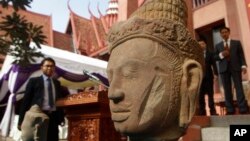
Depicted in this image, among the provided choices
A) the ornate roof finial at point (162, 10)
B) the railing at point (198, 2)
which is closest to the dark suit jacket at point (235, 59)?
the ornate roof finial at point (162, 10)

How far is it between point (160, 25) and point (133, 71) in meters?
0.32

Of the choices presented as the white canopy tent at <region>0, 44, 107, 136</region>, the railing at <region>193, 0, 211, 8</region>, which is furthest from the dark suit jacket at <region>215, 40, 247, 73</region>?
the railing at <region>193, 0, 211, 8</region>

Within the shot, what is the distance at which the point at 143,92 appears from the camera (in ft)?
5.36

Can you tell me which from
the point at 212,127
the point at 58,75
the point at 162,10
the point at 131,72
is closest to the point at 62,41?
the point at 58,75

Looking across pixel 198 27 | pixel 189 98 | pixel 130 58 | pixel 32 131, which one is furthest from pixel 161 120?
pixel 198 27

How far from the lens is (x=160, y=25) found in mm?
1745

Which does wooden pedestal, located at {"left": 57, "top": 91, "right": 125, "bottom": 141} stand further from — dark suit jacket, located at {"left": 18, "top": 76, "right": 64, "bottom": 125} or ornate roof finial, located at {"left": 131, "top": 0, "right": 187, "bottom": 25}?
ornate roof finial, located at {"left": 131, "top": 0, "right": 187, "bottom": 25}

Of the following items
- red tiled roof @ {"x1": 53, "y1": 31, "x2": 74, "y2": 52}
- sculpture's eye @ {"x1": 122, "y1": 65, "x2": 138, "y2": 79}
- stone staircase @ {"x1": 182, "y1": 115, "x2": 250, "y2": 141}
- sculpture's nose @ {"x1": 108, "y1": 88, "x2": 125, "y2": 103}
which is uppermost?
red tiled roof @ {"x1": 53, "y1": 31, "x2": 74, "y2": 52}

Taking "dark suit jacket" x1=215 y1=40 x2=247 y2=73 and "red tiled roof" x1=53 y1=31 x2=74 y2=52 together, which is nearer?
"dark suit jacket" x1=215 y1=40 x2=247 y2=73

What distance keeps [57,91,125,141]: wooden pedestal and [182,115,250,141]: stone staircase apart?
0.89m

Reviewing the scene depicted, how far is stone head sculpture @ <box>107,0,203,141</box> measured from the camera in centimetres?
163

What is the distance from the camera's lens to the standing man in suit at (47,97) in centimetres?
330

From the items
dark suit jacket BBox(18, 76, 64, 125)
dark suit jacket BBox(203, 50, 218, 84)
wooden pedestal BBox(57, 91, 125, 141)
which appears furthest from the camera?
dark suit jacket BBox(203, 50, 218, 84)

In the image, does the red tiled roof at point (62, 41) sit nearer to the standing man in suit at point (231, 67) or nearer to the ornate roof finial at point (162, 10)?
the standing man in suit at point (231, 67)
